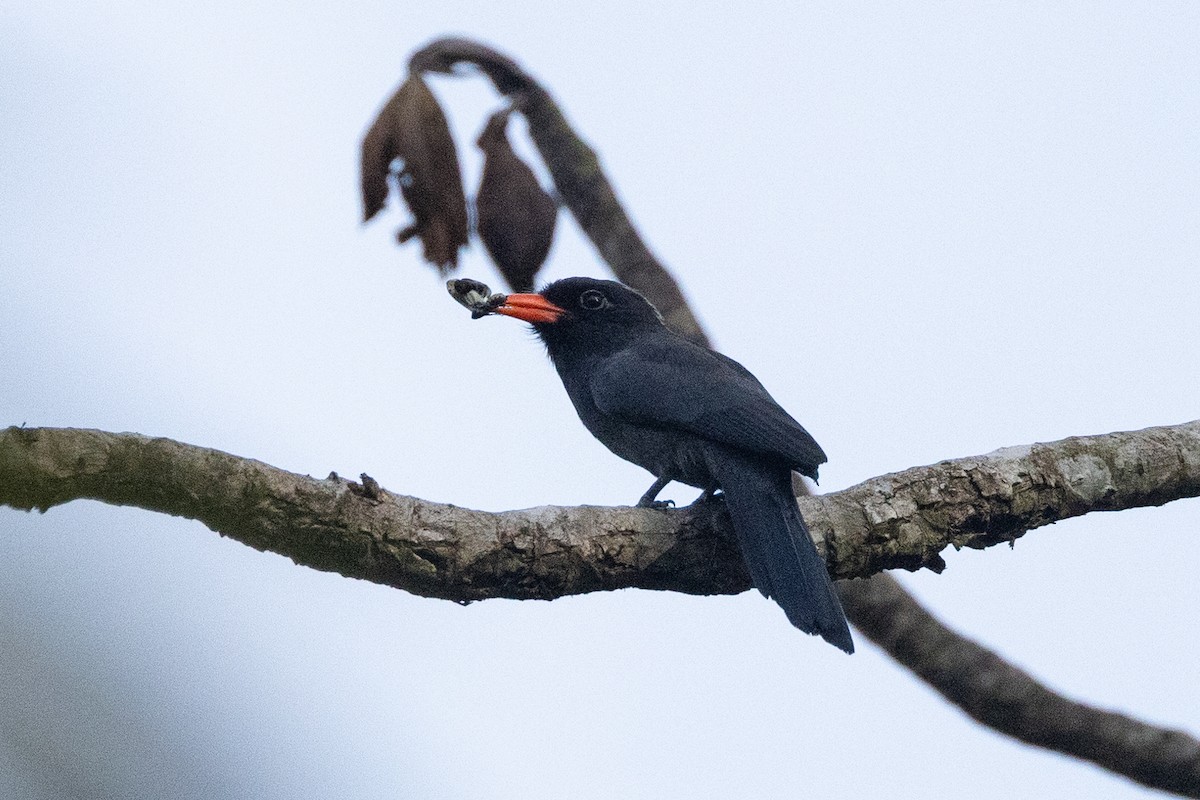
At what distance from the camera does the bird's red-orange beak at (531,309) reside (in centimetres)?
561

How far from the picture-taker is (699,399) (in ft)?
15.9

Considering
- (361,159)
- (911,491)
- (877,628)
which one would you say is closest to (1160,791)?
(877,628)

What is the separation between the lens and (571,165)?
527 centimetres

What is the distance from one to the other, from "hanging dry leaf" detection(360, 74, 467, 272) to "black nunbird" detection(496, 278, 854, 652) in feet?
3.89

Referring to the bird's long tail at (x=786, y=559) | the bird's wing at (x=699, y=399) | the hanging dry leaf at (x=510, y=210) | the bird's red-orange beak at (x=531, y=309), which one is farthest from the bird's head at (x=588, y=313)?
the bird's long tail at (x=786, y=559)

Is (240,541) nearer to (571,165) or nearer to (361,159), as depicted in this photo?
(361,159)

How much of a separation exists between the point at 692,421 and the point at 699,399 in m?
0.12

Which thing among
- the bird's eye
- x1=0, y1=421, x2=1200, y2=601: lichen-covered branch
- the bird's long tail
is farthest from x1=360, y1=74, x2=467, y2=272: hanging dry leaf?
the bird's eye

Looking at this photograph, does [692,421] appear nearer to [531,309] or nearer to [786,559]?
[786,559]

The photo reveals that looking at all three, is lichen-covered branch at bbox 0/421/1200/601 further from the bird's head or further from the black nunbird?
the bird's head

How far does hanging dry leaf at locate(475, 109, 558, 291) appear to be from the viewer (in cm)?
439

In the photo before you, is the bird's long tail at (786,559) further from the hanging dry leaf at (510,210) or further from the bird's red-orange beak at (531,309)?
the bird's red-orange beak at (531,309)

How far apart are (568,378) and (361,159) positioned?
1768 mm

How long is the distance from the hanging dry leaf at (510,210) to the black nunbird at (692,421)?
81 centimetres
